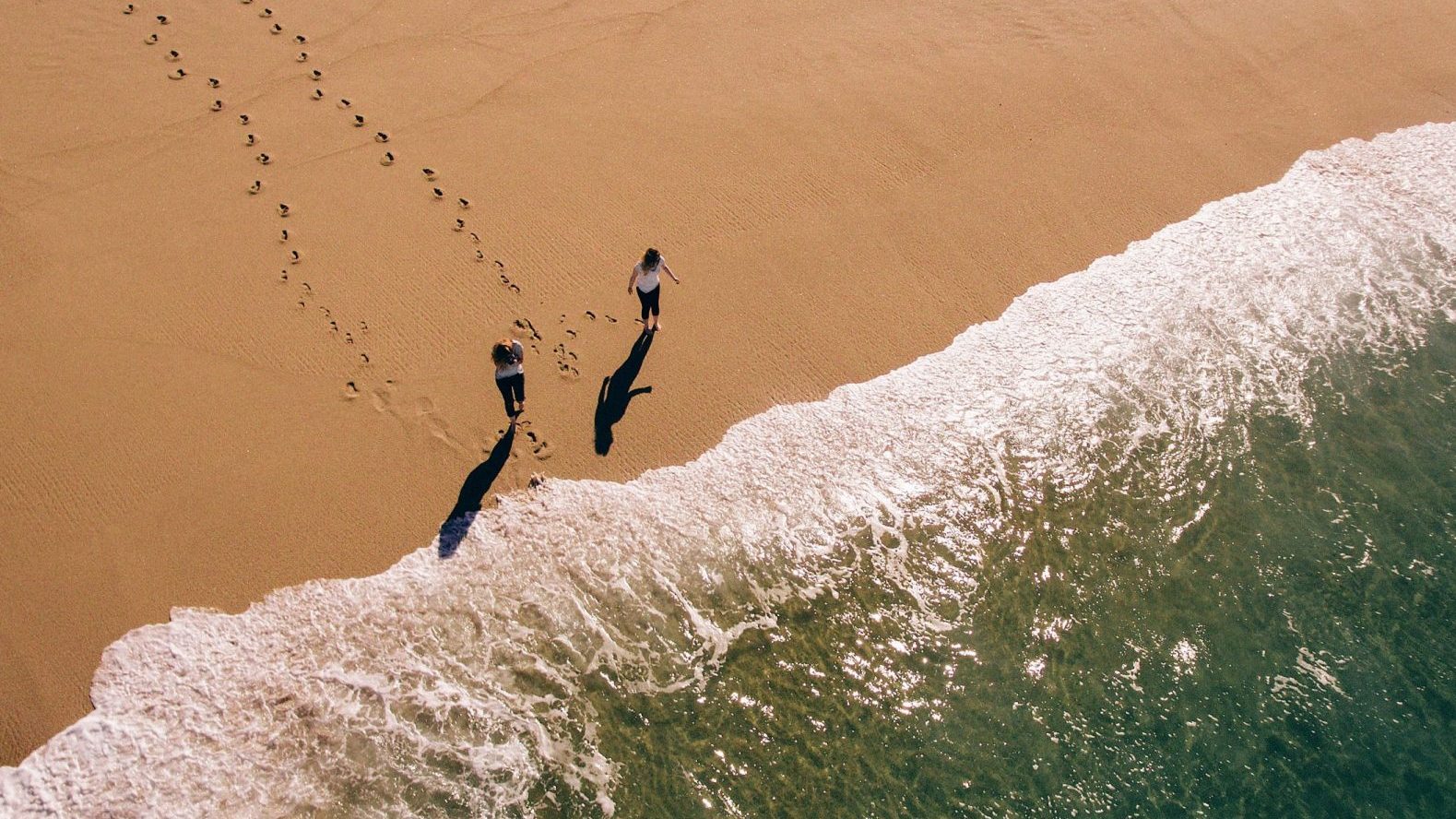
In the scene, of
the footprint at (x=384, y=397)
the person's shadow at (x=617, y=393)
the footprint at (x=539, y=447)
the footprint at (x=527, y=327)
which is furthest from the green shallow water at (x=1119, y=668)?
the footprint at (x=527, y=327)

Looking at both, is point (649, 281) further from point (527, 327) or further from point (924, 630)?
point (924, 630)

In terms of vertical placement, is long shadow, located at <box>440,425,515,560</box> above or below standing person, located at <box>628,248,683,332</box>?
below

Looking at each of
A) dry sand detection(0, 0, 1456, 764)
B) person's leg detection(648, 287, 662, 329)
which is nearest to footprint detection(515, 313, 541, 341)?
dry sand detection(0, 0, 1456, 764)

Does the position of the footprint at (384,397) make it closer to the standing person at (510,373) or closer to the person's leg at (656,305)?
the standing person at (510,373)

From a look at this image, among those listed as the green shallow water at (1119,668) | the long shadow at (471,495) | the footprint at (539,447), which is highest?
the footprint at (539,447)

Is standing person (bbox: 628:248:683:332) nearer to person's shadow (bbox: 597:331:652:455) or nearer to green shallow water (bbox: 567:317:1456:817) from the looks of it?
person's shadow (bbox: 597:331:652:455)

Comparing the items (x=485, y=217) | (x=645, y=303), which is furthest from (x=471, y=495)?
(x=485, y=217)
